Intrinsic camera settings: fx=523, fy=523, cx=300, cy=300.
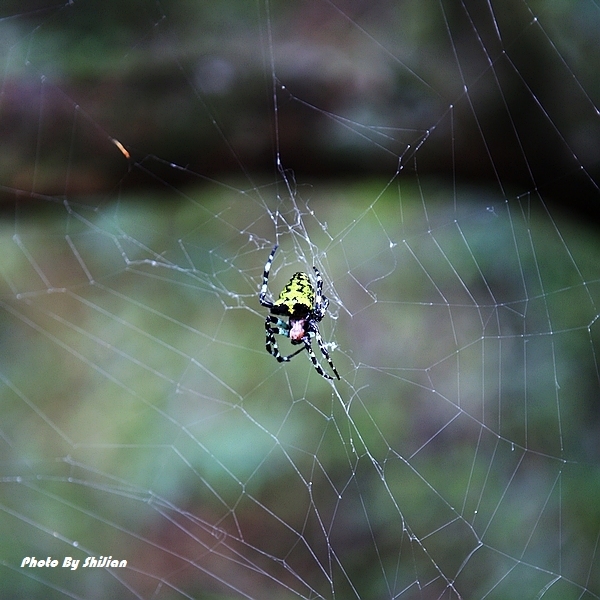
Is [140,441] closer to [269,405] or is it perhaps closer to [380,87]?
[269,405]

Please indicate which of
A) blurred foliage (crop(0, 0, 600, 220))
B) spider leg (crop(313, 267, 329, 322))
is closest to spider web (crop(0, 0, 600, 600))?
blurred foliage (crop(0, 0, 600, 220))

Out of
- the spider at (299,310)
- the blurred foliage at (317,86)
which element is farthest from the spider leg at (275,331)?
the blurred foliage at (317,86)

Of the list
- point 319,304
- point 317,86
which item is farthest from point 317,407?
point 317,86

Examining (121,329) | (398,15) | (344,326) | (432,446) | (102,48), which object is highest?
(102,48)

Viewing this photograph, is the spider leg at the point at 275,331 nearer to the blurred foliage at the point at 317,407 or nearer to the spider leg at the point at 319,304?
the spider leg at the point at 319,304

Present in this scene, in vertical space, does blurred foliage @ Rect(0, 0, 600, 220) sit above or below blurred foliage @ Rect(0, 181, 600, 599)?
above

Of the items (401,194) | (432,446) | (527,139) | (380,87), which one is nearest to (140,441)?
(432,446)

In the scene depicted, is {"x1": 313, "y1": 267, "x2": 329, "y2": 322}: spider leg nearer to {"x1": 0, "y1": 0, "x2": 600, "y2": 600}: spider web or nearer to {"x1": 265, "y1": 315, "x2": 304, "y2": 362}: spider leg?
{"x1": 265, "y1": 315, "x2": 304, "y2": 362}: spider leg

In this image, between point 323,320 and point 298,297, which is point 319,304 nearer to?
point 298,297
